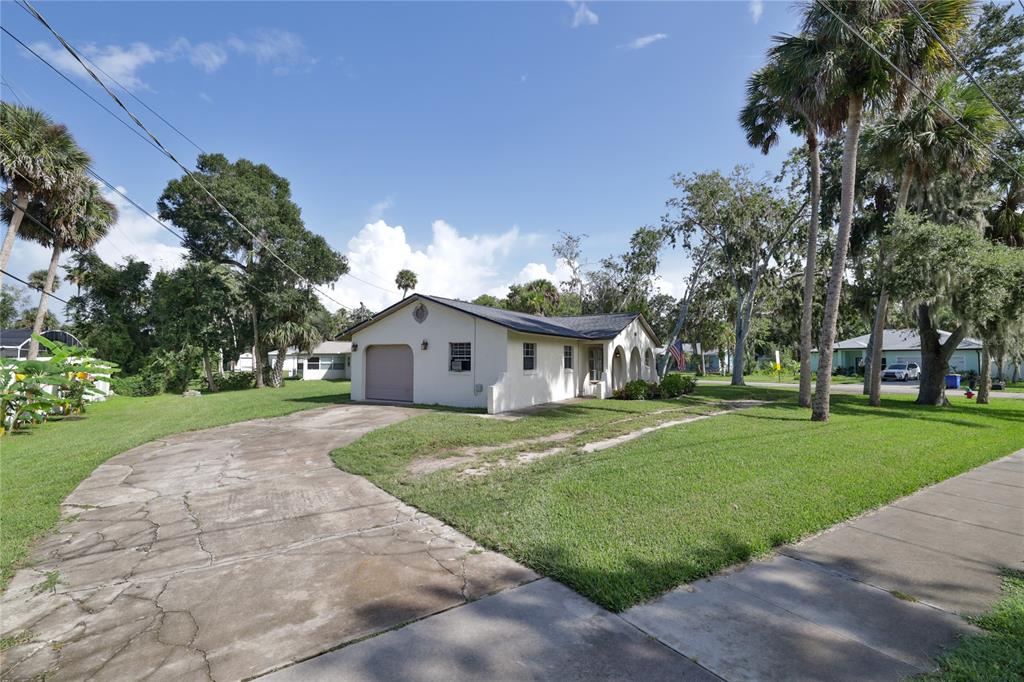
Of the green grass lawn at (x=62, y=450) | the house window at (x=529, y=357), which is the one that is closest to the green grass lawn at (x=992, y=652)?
the green grass lawn at (x=62, y=450)

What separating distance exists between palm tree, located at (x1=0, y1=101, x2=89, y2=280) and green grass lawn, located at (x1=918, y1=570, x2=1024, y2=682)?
24536 mm

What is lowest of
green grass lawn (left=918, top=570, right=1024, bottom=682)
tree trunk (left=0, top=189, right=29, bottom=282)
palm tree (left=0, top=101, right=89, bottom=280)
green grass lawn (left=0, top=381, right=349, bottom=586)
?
green grass lawn (left=0, top=381, right=349, bottom=586)

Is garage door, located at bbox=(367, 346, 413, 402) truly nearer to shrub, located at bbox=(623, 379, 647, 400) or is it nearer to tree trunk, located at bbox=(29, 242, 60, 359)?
shrub, located at bbox=(623, 379, 647, 400)

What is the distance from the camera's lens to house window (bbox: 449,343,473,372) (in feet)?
52.6

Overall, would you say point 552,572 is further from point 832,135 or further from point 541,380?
point 832,135

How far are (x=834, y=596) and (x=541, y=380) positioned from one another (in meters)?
13.8

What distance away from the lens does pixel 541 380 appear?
681 inches

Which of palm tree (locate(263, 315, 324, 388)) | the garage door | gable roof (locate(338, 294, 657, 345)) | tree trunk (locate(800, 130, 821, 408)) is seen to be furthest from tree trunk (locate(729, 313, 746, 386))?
palm tree (locate(263, 315, 324, 388))

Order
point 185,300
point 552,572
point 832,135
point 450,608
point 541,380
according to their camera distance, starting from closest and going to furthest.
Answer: point 450,608, point 552,572, point 832,135, point 541,380, point 185,300

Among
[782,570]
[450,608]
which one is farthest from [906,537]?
[450,608]

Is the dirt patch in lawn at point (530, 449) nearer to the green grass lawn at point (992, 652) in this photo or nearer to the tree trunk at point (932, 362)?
the green grass lawn at point (992, 652)

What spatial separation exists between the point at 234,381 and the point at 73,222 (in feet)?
47.6

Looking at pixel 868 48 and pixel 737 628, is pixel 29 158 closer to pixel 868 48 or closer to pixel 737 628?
pixel 737 628

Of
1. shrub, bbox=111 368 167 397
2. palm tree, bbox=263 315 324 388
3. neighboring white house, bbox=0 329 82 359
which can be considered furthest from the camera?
palm tree, bbox=263 315 324 388
